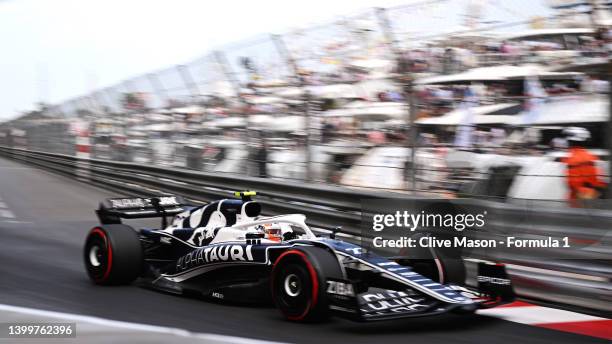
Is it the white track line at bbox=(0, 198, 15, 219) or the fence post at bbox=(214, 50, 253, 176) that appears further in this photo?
the white track line at bbox=(0, 198, 15, 219)

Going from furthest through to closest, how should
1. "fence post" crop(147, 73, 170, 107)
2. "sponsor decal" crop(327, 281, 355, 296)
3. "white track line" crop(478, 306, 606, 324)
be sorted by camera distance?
"fence post" crop(147, 73, 170, 107), "white track line" crop(478, 306, 606, 324), "sponsor decal" crop(327, 281, 355, 296)

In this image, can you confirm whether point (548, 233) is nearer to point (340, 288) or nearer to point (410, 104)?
point (340, 288)

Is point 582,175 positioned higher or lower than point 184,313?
higher

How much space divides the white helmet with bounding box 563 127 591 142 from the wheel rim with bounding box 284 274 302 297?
280 cm

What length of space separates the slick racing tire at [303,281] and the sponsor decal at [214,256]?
1.62ft

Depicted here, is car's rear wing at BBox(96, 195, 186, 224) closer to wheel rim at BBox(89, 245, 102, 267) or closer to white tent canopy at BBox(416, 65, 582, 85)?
wheel rim at BBox(89, 245, 102, 267)

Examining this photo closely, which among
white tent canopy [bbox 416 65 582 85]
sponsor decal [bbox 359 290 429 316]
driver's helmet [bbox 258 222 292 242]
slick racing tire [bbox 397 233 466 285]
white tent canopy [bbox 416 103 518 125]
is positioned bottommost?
sponsor decal [bbox 359 290 429 316]

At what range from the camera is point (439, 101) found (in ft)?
25.4

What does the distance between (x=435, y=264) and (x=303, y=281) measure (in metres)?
1.09

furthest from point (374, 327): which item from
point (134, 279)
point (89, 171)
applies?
point (89, 171)

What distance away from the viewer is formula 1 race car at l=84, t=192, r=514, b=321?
5184mm

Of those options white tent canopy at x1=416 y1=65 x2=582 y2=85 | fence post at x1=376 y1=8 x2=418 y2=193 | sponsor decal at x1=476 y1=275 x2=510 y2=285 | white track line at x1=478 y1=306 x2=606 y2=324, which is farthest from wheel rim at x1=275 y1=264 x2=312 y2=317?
white tent canopy at x1=416 y1=65 x2=582 y2=85

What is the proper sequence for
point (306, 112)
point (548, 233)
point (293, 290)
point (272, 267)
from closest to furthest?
point (293, 290) < point (272, 267) < point (548, 233) < point (306, 112)

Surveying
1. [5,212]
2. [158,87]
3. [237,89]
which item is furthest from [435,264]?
[158,87]
